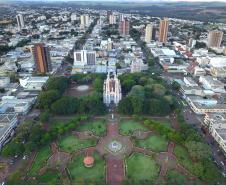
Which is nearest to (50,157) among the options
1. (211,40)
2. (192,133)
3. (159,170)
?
(159,170)

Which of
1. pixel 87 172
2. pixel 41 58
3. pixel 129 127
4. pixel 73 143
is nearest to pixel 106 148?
pixel 73 143

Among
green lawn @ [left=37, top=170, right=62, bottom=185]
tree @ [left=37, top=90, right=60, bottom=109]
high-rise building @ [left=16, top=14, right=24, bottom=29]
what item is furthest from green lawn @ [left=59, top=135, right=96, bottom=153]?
high-rise building @ [left=16, top=14, right=24, bottom=29]

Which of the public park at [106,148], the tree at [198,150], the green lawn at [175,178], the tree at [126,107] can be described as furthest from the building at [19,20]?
the green lawn at [175,178]

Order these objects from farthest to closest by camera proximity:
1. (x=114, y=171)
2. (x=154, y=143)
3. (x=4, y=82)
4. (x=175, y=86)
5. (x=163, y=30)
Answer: (x=163, y=30) < (x=4, y=82) < (x=175, y=86) < (x=154, y=143) < (x=114, y=171)

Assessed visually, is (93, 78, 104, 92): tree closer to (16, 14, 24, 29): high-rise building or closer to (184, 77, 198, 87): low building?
(184, 77, 198, 87): low building

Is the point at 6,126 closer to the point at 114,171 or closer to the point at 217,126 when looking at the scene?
the point at 114,171
